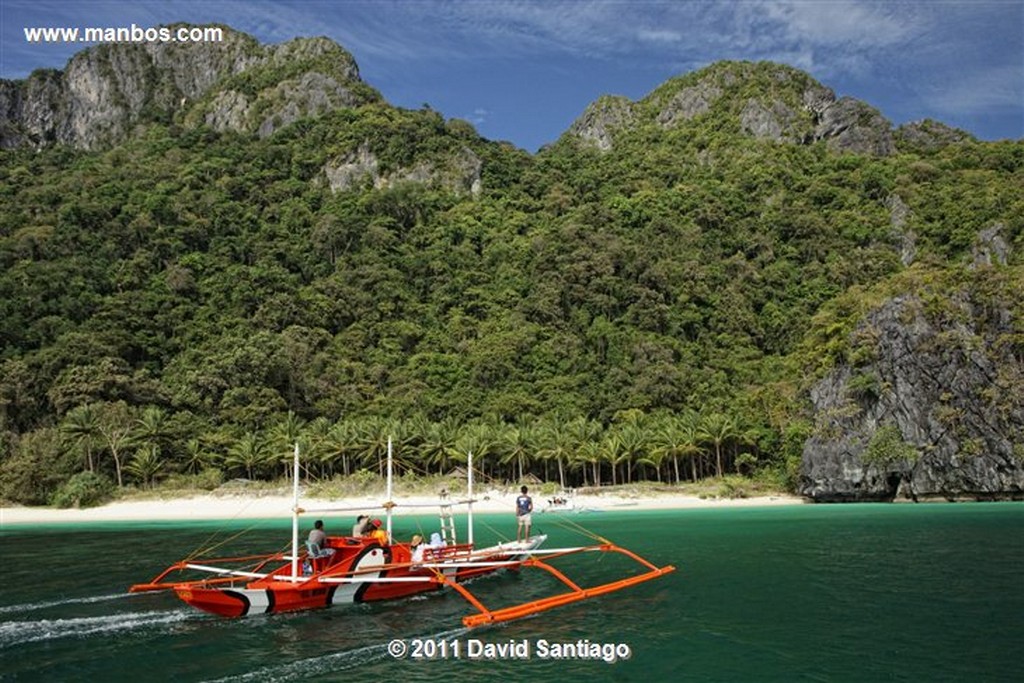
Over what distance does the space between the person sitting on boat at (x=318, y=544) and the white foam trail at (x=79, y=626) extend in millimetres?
3504

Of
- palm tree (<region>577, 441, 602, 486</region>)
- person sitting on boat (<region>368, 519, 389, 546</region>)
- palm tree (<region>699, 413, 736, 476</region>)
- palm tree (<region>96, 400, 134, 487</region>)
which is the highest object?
palm tree (<region>96, 400, 134, 487</region>)

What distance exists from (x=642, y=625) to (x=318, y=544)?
9649 mm

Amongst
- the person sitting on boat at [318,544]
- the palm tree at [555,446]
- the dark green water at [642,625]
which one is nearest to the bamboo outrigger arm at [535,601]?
the dark green water at [642,625]

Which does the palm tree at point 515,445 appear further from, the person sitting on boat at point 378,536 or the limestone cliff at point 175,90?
the limestone cliff at point 175,90

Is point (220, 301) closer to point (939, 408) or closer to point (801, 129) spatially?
point (939, 408)

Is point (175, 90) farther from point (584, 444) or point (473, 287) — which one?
point (584, 444)

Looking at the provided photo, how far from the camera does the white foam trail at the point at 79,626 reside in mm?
16672

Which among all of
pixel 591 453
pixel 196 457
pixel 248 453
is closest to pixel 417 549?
pixel 591 453

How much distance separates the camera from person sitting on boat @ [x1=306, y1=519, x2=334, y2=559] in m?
19.8

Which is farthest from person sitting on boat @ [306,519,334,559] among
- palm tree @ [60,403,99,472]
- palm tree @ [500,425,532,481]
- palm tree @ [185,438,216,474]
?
palm tree @ [60,403,99,472]

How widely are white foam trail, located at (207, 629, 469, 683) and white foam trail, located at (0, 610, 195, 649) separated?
568 centimetres

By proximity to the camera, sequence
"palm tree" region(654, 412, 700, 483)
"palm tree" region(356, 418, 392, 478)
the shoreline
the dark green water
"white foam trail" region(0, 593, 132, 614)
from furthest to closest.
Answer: "palm tree" region(356, 418, 392, 478), "palm tree" region(654, 412, 700, 483), the shoreline, "white foam trail" region(0, 593, 132, 614), the dark green water

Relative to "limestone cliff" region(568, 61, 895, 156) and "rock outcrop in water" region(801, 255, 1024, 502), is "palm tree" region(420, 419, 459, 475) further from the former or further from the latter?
"limestone cliff" region(568, 61, 895, 156)

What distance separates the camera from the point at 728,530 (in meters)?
37.1
